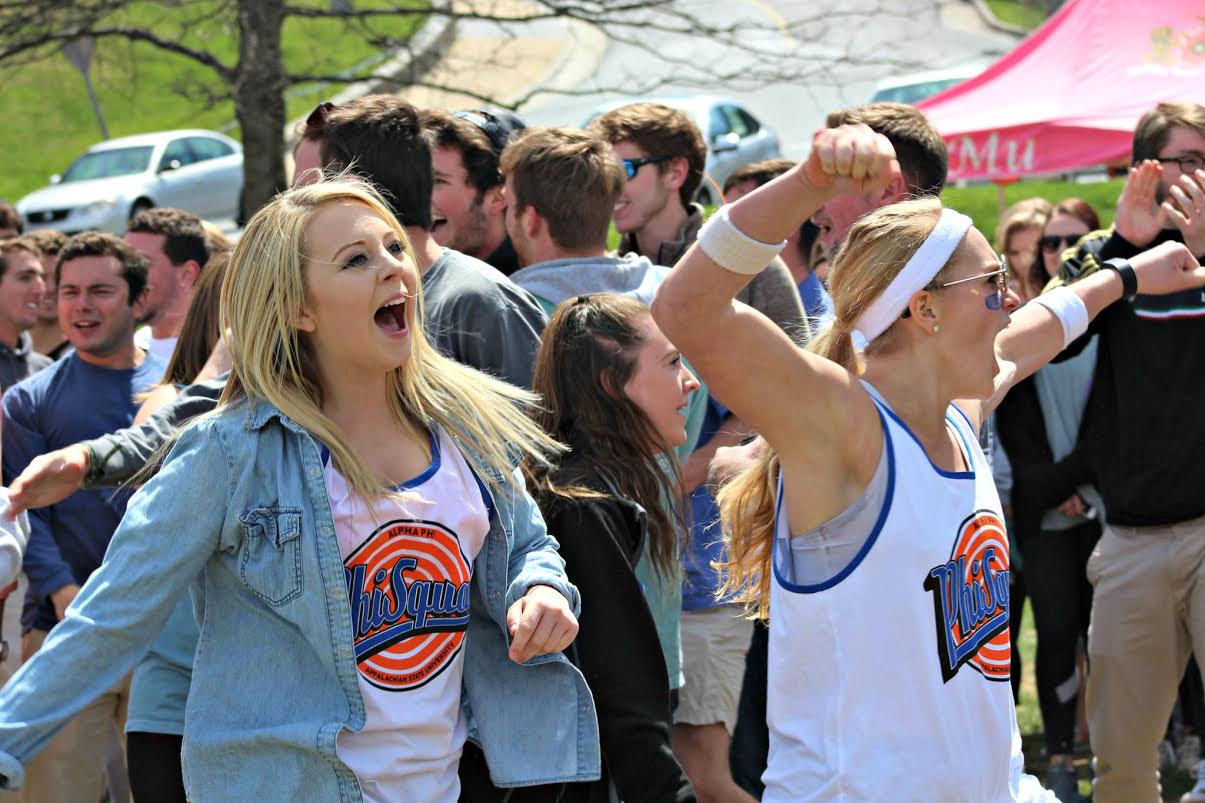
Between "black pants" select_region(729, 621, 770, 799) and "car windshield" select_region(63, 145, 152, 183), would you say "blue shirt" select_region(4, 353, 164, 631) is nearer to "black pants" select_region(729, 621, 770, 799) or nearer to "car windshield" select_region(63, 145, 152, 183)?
"black pants" select_region(729, 621, 770, 799)

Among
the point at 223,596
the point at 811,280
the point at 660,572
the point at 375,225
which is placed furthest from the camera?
the point at 811,280

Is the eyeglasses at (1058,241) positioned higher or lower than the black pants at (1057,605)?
higher

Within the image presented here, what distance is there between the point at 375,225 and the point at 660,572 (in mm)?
1319

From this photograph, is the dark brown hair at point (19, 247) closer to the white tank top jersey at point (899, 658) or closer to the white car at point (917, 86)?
the white tank top jersey at point (899, 658)

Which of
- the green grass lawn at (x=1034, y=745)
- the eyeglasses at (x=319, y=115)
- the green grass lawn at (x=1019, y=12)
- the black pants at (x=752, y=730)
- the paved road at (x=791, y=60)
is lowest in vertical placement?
the green grass lawn at (x=1019, y=12)

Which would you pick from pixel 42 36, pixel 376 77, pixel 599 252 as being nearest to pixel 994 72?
pixel 376 77

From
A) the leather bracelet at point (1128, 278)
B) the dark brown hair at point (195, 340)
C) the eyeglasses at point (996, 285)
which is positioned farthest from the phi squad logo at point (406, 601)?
the leather bracelet at point (1128, 278)

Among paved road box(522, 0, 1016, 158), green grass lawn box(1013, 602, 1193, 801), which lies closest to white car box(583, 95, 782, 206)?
paved road box(522, 0, 1016, 158)

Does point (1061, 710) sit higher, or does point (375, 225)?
point (375, 225)

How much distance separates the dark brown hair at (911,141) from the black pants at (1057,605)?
2.59 meters

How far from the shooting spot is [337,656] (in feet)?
9.04

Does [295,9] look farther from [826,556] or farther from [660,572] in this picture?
[826,556]

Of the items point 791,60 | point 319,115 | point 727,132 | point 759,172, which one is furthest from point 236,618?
point 791,60

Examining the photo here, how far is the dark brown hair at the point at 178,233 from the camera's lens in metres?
6.15
